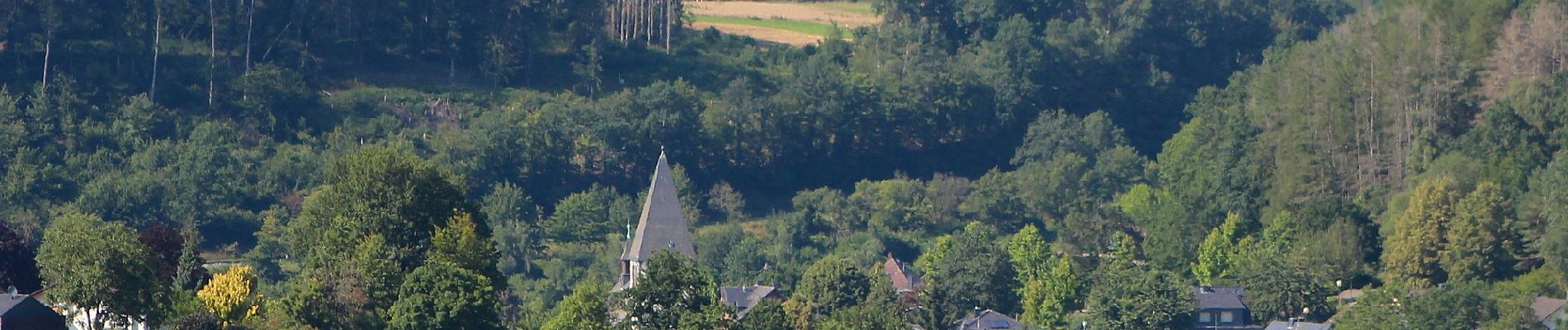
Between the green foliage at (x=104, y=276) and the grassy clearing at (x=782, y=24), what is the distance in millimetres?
62987

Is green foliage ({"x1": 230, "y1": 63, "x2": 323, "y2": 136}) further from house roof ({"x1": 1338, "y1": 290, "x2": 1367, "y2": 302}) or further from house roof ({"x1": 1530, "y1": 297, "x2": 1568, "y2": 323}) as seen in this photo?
house roof ({"x1": 1530, "y1": 297, "x2": 1568, "y2": 323})

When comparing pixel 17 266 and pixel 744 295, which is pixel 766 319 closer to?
pixel 17 266

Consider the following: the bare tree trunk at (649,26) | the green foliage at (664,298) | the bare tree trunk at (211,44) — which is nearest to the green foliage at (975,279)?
the green foliage at (664,298)

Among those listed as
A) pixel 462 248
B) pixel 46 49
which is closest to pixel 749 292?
pixel 462 248

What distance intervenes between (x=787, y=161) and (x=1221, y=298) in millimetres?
28298

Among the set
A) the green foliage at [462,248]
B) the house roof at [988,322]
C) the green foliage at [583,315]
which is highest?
the green foliage at [462,248]

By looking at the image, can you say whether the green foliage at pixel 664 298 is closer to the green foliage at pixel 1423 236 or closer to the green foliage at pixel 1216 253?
the green foliage at pixel 1423 236

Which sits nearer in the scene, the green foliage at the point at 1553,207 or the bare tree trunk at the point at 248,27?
the green foliage at the point at 1553,207

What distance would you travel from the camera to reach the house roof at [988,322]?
3676 inches

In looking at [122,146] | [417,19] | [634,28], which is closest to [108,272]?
[122,146]

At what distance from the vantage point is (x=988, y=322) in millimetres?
94562

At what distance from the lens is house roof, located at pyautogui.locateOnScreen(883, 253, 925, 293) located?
10331 cm

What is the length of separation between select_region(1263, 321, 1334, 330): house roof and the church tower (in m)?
14.6

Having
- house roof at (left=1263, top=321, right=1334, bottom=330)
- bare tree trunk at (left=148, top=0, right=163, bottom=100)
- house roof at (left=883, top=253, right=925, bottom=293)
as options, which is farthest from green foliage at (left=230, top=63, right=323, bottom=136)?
house roof at (left=1263, top=321, right=1334, bottom=330)
